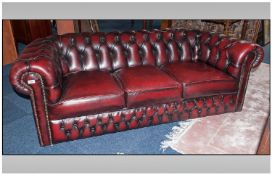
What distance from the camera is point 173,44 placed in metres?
2.82

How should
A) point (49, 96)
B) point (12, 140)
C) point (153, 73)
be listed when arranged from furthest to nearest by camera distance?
point (153, 73)
point (12, 140)
point (49, 96)

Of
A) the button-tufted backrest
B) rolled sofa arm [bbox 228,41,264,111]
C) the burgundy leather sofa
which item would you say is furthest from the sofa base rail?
the button-tufted backrest

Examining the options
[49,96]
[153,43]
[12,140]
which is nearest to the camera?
[49,96]

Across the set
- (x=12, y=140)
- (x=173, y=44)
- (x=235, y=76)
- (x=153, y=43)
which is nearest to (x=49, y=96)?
(x=12, y=140)

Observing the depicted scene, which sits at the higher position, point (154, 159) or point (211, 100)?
point (211, 100)

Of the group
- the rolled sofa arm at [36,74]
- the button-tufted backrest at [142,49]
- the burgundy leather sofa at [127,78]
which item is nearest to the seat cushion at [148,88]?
the burgundy leather sofa at [127,78]

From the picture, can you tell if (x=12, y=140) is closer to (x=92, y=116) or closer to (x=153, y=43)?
(x=92, y=116)

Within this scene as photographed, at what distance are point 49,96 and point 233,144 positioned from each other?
1.65m

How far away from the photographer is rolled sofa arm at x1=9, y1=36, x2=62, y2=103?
1.83 meters

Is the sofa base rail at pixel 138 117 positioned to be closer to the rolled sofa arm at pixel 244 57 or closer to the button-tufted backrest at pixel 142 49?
the rolled sofa arm at pixel 244 57

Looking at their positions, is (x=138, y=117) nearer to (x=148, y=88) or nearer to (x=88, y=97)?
(x=148, y=88)

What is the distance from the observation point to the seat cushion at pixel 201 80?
236cm

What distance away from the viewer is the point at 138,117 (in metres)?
2.31

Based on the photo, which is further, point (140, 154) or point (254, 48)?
point (254, 48)
